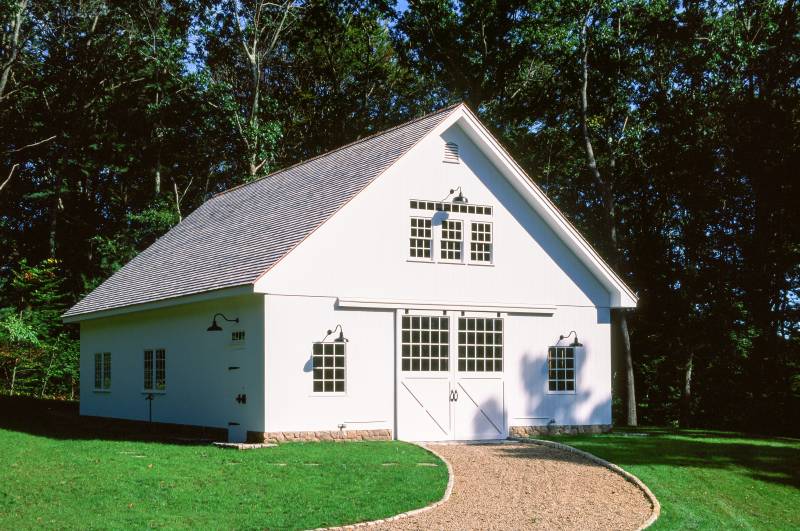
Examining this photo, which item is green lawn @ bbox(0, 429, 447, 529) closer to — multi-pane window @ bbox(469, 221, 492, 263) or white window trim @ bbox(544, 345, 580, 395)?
white window trim @ bbox(544, 345, 580, 395)

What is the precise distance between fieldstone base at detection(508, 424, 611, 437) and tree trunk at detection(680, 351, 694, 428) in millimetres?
15281

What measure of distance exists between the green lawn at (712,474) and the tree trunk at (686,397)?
14.6 m

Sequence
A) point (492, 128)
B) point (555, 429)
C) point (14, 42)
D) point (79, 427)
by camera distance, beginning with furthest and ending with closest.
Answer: point (492, 128) → point (14, 42) → point (79, 427) → point (555, 429)

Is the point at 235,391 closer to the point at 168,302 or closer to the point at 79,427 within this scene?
the point at 168,302

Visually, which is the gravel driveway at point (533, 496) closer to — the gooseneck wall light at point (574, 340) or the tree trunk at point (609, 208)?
the gooseneck wall light at point (574, 340)

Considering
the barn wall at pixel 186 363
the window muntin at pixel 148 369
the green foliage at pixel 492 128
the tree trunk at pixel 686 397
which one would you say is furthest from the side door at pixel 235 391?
the tree trunk at pixel 686 397

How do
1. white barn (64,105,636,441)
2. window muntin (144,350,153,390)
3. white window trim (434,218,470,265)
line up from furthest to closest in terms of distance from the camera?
window muntin (144,350,153,390), white window trim (434,218,470,265), white barn (64,105,636,441)

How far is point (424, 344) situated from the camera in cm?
2167

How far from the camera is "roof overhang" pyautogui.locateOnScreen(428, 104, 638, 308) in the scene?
22.5 metres

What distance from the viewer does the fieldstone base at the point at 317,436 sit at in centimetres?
1960

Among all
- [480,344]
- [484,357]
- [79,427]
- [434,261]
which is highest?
[434,261]

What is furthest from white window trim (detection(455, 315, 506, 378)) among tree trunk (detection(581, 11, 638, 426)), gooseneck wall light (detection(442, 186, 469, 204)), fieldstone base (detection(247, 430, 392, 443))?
tree trunk (detection(581, 11, 638, 426))

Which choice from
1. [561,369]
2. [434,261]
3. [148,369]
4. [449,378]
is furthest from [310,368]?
[148,369]

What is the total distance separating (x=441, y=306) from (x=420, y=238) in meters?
1.62
